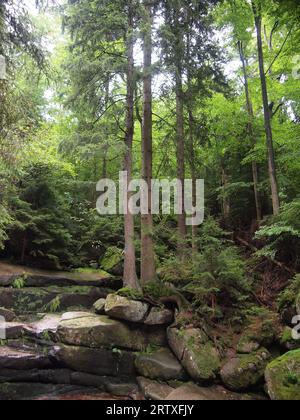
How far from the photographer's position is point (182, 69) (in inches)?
464

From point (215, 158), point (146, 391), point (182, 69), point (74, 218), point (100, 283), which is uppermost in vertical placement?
point (182, 69)

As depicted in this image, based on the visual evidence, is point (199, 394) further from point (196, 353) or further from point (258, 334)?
point (258, 334)

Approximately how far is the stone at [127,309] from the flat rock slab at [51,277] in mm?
4555

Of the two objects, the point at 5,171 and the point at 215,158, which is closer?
the point at 5,171

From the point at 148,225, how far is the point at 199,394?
16.4 feet

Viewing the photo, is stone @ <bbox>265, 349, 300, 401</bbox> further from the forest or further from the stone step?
the stone step

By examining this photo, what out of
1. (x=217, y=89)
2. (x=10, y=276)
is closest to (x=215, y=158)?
(x=217, y=89)

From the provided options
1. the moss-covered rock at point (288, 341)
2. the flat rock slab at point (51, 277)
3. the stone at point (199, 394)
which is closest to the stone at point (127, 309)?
the stone at point (199, 394)

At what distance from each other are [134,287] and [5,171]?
4.83 meters

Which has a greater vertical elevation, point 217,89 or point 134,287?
point 217,89

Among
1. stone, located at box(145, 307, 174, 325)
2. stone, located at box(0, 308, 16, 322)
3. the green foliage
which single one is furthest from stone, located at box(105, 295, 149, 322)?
the green foliage

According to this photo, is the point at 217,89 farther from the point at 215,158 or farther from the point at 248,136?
the point at 215,158

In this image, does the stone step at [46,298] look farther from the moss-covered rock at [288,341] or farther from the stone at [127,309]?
the moss-covered rock at [288,341]
